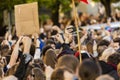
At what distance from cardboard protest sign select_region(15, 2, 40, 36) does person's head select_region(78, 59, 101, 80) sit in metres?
5.53

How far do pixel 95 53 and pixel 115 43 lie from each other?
0.91m

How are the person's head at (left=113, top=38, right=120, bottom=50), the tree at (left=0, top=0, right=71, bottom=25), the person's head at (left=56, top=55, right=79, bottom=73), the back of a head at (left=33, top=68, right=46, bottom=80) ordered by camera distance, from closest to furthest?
the person's head at (left=56, top=55, right=79, bottom=73)
the back of a head at (left=33, top=68, right=46, bottom=80)
the person's head at (left=113, top=38, right=120, bottom=50)
the tree at (left=0, top=0, right=71, bottom=25)

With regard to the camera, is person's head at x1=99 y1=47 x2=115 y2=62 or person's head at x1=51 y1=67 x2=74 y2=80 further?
person's head at x1=99 y1=47 x2=115 y2=62

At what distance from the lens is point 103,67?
909 centimetres

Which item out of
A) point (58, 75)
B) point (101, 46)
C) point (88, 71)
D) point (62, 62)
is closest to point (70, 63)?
point (62, 62)

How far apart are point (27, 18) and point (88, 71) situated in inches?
231

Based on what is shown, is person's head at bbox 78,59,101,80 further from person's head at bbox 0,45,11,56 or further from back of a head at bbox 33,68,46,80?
person's head at bbox 0,45,11,56

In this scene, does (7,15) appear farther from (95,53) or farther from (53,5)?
(95,53)

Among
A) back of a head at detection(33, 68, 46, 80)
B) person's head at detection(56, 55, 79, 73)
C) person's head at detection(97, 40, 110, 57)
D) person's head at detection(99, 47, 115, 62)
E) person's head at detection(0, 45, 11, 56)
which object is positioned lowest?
person's head at detection(97, 40, 110, 57)

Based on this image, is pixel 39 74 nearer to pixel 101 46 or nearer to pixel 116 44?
pixel 101 46

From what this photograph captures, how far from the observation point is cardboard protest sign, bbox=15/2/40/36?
12.9 m

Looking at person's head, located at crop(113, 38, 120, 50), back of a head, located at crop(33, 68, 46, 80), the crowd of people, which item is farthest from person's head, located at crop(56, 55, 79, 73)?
person's head, located at crop(113, 38, 120, 50)

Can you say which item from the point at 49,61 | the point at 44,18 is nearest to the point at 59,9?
the point at 44,18

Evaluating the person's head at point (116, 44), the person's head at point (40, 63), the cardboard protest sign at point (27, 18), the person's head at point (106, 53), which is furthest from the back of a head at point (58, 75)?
the cardboard protest sign at point (27, 18)
